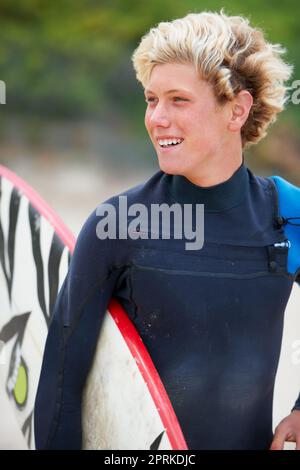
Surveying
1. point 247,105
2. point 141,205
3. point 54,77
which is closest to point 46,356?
point 141,205

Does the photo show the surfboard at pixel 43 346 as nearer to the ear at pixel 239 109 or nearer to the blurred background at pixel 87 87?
the ear at pixel 239 109

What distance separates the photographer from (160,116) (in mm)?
1636

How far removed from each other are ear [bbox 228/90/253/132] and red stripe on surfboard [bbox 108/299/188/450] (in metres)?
0.43

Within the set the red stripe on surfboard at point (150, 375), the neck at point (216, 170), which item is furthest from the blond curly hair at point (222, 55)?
the red stripe on surfboard at point (150, 375)

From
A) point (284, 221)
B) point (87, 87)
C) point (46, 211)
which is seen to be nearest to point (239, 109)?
point (284, 221)

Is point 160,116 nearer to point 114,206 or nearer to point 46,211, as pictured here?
point 114,206

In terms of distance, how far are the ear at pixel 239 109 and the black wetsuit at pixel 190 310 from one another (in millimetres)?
98

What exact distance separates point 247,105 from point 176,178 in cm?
21

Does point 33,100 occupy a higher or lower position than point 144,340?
higher

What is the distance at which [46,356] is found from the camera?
166 centimetres

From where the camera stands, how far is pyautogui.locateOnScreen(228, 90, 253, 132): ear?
66.7 inches

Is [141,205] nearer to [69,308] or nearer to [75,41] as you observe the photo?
[69,308]

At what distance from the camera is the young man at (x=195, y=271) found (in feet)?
5.30

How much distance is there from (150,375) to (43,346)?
0.58 meters
